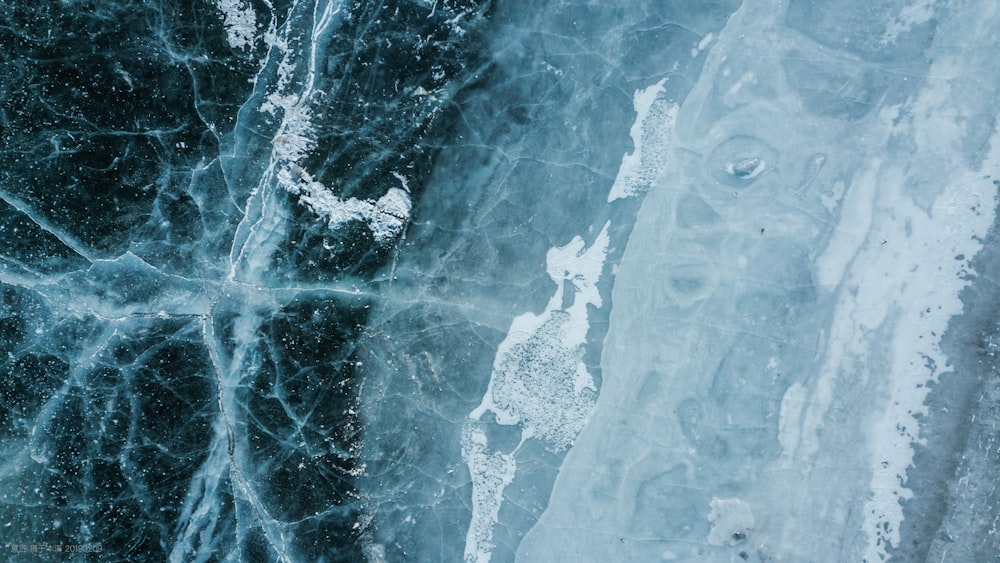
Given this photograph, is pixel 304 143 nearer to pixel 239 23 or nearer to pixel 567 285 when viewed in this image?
pixel 239 23

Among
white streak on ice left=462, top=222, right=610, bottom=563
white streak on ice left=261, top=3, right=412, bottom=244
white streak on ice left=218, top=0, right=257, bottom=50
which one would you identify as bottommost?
white streak on ice left=462, top=222, right=610, bottom=563

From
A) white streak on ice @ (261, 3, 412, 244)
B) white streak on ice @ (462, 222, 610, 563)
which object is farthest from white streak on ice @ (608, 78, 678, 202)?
white streak on ice @ (261, 3, 412, 244)

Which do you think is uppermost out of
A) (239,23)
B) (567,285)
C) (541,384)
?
(239,23)

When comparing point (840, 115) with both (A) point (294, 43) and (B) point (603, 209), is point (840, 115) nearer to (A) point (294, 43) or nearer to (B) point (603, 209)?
(B) point (603, 209)

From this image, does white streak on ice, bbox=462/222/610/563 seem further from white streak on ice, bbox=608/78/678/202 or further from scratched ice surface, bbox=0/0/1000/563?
white streak on ice, bbox=608/78/678/202

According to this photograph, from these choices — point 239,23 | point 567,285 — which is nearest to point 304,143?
point 239,23

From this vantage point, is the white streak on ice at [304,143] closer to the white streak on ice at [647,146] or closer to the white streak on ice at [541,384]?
the white streak on ice at [541,384]

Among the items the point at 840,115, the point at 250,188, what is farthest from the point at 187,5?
Answer: the point at 840,115

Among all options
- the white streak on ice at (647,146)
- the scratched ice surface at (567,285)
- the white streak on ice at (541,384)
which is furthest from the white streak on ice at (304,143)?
the white streak on ice at (647,146)
